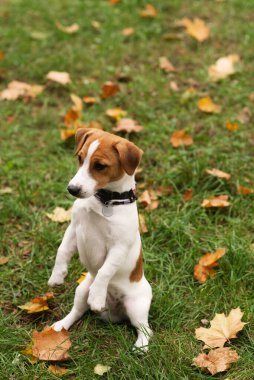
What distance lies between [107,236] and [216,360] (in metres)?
0.86

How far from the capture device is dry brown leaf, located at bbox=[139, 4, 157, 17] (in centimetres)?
657

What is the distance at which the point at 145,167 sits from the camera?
4.64 m

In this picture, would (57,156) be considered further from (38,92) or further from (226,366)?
(226,366)

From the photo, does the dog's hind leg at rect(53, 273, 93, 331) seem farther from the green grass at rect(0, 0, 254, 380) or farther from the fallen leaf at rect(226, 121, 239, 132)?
the fallen leaf at rect(226, 121, 239, 132)

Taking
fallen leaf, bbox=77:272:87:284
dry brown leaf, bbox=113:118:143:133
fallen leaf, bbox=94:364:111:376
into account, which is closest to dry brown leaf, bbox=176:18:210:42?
→ dry brown leaf, bbox=113:118:143:133

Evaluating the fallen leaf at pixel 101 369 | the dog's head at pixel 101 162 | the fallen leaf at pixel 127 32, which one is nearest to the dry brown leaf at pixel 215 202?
the dog's head at pixel 101 162

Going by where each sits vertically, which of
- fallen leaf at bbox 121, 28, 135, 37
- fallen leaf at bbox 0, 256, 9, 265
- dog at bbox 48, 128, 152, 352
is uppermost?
dog at bbox 48, 128, 152, 352

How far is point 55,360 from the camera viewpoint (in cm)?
300

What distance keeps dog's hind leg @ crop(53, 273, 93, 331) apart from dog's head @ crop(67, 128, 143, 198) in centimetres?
69

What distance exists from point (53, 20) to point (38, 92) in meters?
1.44

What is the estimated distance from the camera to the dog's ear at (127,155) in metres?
2.75

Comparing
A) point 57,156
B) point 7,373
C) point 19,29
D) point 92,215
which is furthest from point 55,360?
point 19,29

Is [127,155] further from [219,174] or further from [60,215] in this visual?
[219,174]

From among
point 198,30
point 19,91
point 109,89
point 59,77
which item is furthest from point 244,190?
point 198,30
